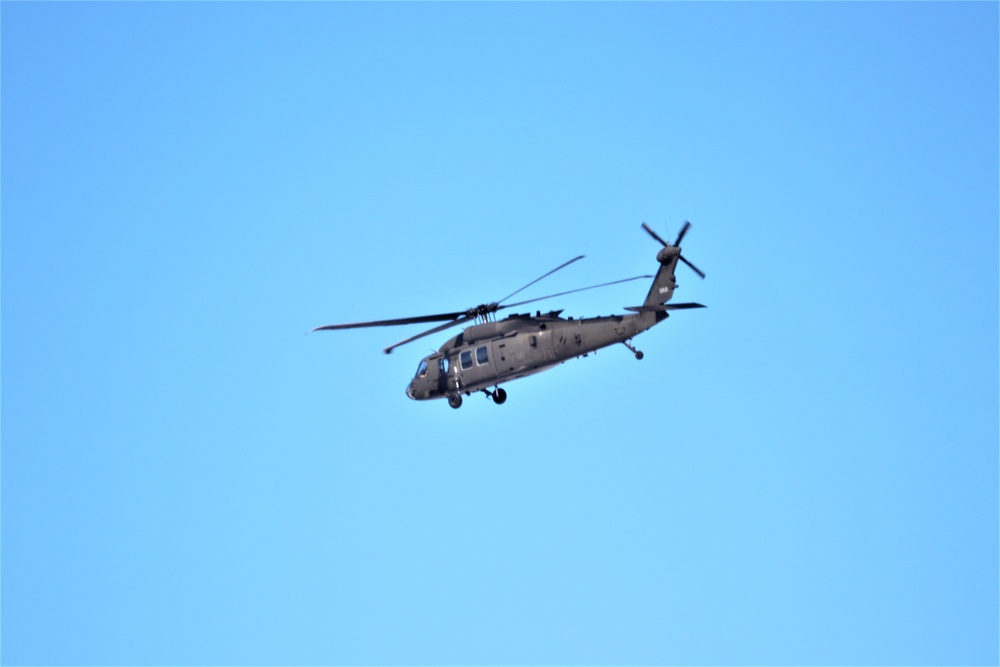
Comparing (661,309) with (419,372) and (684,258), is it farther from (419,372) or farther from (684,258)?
(419,372)

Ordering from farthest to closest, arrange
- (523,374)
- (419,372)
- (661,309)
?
(419,372) → (523,374) → (661,309)

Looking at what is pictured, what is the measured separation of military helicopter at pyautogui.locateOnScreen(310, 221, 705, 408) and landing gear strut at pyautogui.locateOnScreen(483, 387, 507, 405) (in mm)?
41

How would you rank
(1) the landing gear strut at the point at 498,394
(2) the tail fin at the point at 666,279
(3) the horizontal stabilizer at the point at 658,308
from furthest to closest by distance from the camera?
1. (1) the landing gear strut at the point at 498,394
2. (2) the tail fin at the point at 666,279
3. (3) the horizontal stabilizer at the point at 658,308

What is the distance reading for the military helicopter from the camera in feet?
215

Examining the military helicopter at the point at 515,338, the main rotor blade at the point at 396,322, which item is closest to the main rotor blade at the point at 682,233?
the military helicopter at the point at 515,338

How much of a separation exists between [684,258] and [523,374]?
8725 millimetres

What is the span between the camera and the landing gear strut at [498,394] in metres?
70.4

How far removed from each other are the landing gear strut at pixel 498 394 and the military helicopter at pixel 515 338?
41 mm

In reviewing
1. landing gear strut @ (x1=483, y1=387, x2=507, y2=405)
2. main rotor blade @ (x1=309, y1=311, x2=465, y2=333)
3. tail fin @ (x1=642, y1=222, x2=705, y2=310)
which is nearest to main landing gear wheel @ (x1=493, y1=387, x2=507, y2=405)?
landing gear strut @ (x1=483, y1=387, x2=507, y2=405)

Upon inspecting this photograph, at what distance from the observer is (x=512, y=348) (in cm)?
6856

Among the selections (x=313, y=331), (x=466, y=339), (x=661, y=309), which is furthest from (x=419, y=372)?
(x=661, y=309)

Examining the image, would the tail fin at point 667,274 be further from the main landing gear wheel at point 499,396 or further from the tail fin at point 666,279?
the main landing gear wheel at point 499,396

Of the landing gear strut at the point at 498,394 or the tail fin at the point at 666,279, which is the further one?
the landing gear strut at the point at 498,394

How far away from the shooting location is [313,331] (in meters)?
66.6
